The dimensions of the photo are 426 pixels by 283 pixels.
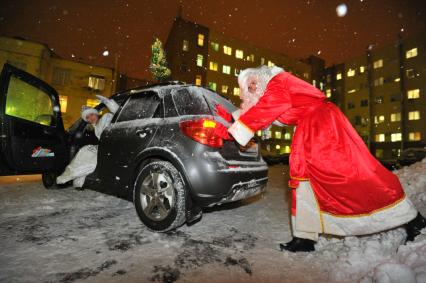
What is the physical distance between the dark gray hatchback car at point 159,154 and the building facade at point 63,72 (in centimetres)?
3073

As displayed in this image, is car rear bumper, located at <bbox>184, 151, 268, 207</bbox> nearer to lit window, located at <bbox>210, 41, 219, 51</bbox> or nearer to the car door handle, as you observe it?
the car door handle

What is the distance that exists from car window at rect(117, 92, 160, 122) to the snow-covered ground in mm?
1497

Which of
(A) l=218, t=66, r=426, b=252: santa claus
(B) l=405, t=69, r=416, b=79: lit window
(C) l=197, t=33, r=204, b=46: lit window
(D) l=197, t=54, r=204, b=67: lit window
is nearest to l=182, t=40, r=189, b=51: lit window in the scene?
(C) l=197, t=33, r=204, b=46: lit window

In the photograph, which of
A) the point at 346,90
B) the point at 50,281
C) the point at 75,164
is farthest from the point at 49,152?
the point at 346,90

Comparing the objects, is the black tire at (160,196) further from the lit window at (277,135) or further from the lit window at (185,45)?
the lit window at (277,135)

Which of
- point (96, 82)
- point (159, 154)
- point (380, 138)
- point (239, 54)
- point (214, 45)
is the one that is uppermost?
point (214, 45)

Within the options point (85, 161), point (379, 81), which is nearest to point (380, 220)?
point (85, 161)

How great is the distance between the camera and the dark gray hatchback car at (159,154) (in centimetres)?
292

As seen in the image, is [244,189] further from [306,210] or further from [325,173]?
[325,173]

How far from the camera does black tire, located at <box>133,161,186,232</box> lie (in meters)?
2.95

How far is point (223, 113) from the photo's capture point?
3.35 meters

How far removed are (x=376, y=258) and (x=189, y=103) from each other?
8.32ft

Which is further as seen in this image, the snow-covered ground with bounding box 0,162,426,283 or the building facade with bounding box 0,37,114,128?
the building facade with bounding box 0,37,114,128

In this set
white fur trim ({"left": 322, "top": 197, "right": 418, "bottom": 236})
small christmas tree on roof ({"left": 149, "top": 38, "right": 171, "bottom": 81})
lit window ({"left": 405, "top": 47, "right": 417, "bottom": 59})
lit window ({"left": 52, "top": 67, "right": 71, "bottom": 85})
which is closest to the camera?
white fur trim ({"left": 322, "top": 197, "right": 418, "bottom": 236})
